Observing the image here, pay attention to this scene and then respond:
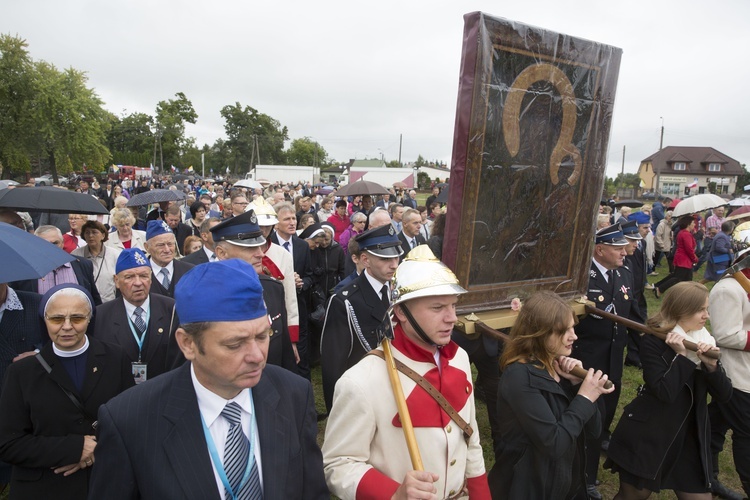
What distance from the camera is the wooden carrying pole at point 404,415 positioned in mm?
2082

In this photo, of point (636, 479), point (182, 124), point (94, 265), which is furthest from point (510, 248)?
point (182, 124)

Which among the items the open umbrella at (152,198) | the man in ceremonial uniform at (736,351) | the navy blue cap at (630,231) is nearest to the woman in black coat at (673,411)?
the man in ceremonial uniform at (736,351)

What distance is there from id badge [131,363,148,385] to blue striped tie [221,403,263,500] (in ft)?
6.73

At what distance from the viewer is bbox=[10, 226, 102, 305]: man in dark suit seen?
4508 mm

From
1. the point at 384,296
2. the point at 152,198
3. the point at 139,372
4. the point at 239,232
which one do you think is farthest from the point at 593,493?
the point at 152,198

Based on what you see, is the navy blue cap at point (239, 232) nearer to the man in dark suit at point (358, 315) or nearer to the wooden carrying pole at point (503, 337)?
the man in dark suit at point (358, 315)

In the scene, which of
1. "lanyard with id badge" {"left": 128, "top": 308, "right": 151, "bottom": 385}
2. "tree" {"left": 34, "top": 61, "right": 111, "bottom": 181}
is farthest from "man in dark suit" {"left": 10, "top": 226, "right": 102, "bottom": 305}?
"tree" {"left": 34, "top": 61, "right": 111, "bottom": 181}

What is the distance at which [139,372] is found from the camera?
346 centimetres

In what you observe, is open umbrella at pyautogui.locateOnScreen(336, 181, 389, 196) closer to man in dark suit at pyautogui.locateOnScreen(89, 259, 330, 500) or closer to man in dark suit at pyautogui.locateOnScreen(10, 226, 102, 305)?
man in dark suit at pyautogui.locateOnScreen(10, 226, 102, 305)

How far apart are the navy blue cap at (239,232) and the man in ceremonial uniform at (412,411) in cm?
176

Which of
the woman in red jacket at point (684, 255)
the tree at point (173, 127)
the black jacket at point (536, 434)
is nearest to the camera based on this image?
the black jacket at point (536, 434)

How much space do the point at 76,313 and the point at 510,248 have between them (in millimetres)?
3219

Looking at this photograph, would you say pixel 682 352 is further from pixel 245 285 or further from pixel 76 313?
pixel 76 313

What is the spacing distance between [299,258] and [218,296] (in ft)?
15.6
